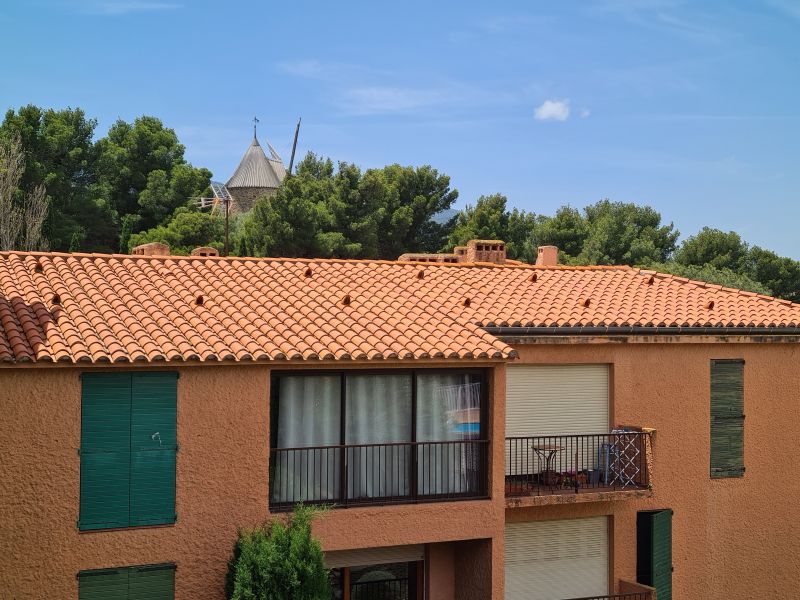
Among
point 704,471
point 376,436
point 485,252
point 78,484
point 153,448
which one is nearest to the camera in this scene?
point 78,484

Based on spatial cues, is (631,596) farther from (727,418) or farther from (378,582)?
(378,582)

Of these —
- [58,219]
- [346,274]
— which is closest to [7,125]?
[58,219]

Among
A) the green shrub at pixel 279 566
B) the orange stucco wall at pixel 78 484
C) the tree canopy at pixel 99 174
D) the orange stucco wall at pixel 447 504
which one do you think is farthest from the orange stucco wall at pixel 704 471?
the tree canopy at pixel 99 174

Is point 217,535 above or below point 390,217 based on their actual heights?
below

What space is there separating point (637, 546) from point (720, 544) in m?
1.82

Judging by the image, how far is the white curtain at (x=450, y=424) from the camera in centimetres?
1506

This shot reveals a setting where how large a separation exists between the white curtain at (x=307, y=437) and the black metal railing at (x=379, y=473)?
0.01 meters

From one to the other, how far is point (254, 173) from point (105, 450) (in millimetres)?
70507

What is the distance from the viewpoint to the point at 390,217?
168 feet

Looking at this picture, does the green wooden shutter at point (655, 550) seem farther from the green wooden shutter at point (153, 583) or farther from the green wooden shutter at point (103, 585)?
the green wooden shutter at point (103, 585)

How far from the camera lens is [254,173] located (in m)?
81.8

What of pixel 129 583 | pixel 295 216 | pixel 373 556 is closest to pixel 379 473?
pixel 373 556

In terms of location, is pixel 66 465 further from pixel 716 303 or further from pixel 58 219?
pixel 58 219

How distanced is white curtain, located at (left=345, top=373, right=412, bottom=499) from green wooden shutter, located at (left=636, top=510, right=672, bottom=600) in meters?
5.28
